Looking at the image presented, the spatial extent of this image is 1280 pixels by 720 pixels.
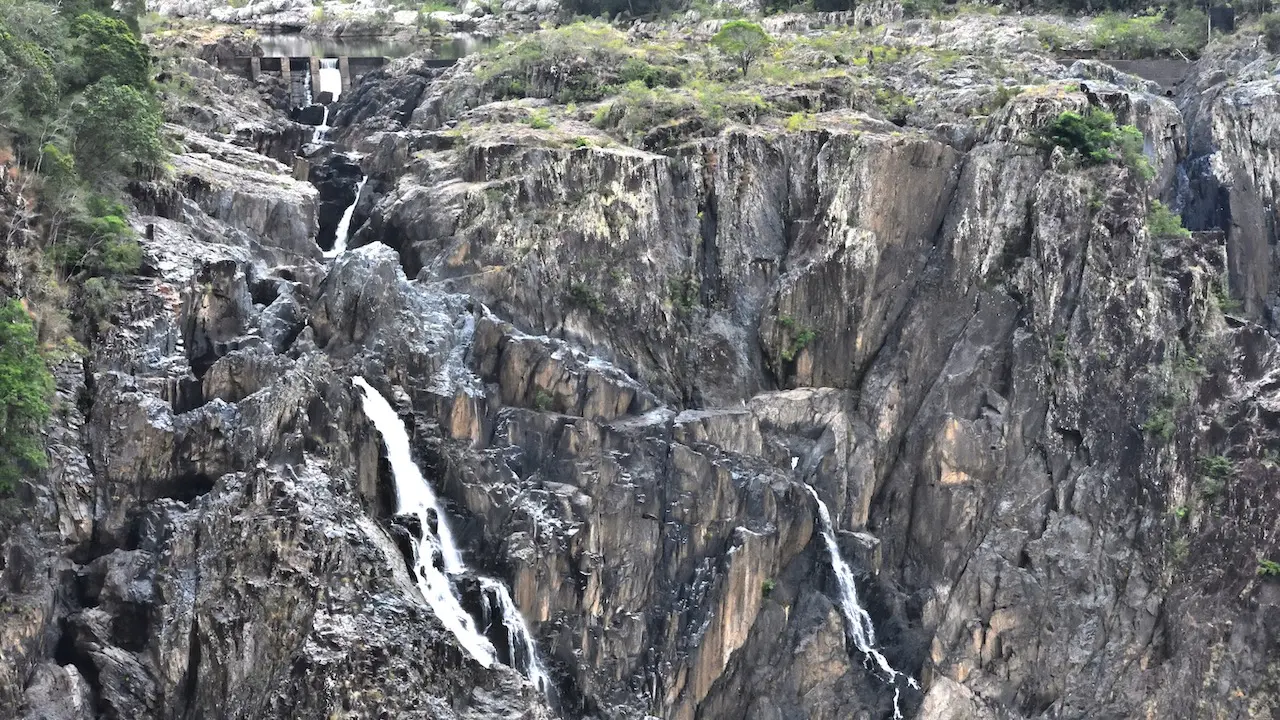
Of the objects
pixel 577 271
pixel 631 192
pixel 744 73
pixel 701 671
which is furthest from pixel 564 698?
pixel 744 73

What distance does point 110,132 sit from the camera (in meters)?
48.3

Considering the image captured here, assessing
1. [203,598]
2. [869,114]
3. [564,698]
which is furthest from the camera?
[869,114]

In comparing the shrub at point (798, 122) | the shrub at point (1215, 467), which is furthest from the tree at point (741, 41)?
the shrub at point (1215, 467)

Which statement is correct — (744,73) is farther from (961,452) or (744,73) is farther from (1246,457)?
(1246,457)

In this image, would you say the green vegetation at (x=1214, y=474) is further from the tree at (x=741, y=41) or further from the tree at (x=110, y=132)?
the tree at (x=110, y=132)

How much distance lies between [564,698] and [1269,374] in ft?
87.6

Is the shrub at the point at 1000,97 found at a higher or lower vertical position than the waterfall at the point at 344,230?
higher

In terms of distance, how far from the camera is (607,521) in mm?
48469

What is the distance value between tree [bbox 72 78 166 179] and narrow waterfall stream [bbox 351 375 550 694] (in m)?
11.3

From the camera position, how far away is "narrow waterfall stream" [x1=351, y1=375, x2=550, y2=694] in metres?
44.4

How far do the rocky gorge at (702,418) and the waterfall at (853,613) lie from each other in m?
0.14

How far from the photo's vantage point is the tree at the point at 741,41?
7006 cm

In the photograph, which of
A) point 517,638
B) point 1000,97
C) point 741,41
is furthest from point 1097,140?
point 517,638

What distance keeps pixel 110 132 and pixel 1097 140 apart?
115ft
